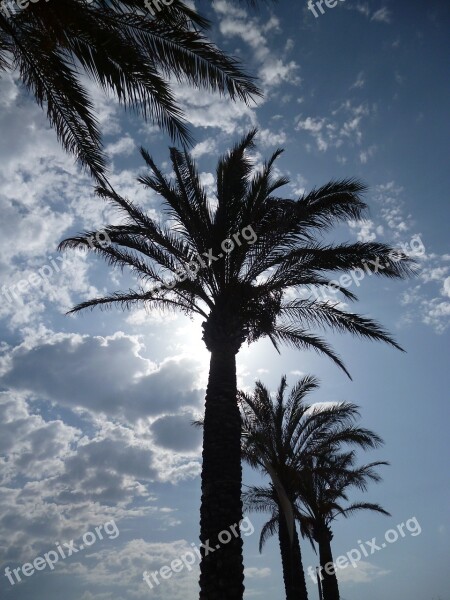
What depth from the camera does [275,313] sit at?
419 inches

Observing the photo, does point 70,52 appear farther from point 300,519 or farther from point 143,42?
point 300,519

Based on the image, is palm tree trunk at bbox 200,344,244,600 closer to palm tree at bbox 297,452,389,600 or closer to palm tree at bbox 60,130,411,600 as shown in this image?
palm tree at bbox 60,130,411,600

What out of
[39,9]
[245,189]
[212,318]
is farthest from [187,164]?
[39,9]

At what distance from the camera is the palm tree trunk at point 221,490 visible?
7023 millimetres

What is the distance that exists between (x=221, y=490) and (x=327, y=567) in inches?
584

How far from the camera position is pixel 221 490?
7699 mm

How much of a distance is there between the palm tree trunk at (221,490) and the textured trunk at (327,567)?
14010 millimetres

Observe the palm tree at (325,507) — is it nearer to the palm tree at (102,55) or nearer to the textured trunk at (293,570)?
the textured trunk at (293,570)

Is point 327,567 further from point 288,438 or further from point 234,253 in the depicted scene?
point 234,253

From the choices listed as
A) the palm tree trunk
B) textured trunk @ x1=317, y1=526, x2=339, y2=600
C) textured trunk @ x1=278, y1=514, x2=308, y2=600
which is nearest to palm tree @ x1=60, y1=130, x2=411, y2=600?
the palm tree trunk

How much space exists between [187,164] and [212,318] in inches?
168

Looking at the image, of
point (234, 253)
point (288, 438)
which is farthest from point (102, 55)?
point (288, 438)

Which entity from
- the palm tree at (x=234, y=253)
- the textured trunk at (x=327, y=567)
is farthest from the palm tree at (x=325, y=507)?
the palm tree at (x=234, y=253)

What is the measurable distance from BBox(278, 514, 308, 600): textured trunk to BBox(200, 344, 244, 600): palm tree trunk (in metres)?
6.82
